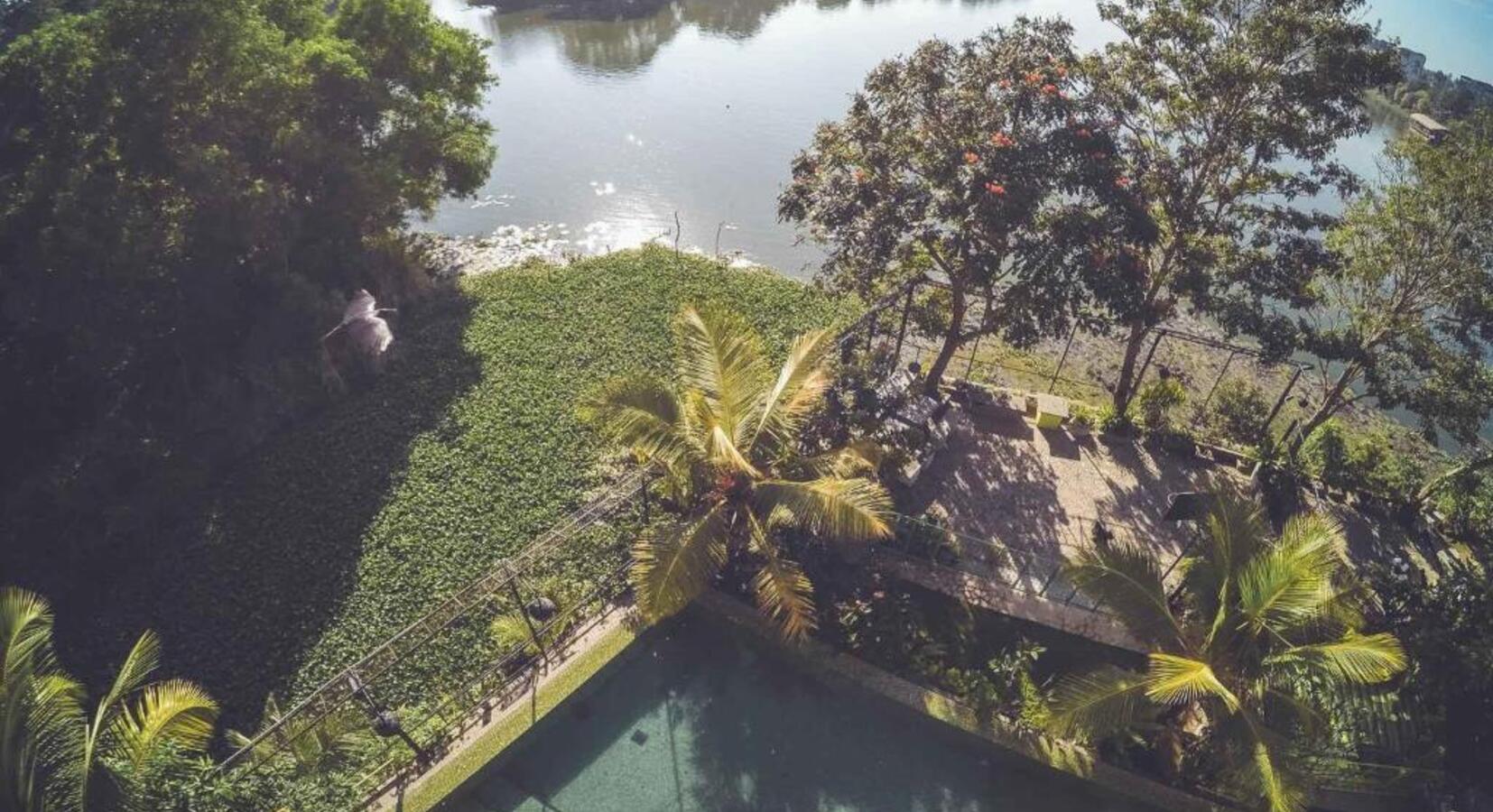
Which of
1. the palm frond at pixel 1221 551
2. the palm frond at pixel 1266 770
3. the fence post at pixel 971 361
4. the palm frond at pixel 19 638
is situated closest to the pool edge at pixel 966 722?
the palm frond at pixel 1266 770

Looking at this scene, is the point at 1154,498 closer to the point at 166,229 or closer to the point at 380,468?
the point at 380,468

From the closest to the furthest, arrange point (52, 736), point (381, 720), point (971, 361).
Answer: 1. point (52, 736)
2. point (381, 720)
3. point (971, 361)

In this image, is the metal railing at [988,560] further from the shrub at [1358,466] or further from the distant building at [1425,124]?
the distant building at [1425,124]

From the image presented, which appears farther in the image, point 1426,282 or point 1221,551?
point 1426,282

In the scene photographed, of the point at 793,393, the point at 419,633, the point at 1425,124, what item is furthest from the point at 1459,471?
the point at 1425,124

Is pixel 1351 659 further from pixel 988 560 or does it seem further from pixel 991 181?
pixel 991 181

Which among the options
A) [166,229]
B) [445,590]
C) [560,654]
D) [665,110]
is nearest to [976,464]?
[560,654]
